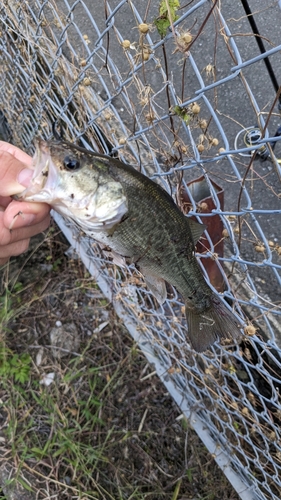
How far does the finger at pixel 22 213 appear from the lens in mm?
1312

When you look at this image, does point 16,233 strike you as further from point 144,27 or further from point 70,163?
point 144,27

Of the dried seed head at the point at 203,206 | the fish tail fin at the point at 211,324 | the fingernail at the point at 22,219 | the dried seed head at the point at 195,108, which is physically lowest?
the fish tail fin at the point at 211,324

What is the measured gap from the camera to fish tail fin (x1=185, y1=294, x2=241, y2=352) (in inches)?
64.2

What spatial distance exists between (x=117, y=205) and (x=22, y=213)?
0.32 meters

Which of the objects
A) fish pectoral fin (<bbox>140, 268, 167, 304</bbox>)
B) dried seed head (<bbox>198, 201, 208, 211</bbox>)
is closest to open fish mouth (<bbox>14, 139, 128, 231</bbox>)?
fish pectoral fin (<bbox>140, 268, 167, 304</bbox>)

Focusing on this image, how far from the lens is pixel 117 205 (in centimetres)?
134

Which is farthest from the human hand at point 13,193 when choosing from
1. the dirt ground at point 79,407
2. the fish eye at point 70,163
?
the dirt ground at point 79,407

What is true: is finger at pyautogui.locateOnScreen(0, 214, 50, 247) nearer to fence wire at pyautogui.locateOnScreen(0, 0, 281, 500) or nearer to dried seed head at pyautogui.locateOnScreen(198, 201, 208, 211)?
fence wire at pyautogui.locateOnScreen(0, 0, 281, 500)

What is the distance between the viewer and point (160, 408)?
271cm

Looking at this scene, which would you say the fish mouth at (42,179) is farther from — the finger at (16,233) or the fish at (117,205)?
the finger at (16,233)

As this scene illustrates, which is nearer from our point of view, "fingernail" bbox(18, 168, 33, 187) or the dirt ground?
"fingernail" bbox(18, 168, 33, 187)

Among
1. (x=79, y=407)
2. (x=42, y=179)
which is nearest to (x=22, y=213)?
(x=42, y=179)

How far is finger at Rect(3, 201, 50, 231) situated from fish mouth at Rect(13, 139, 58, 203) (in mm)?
44

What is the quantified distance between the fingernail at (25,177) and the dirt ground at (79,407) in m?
1.78
